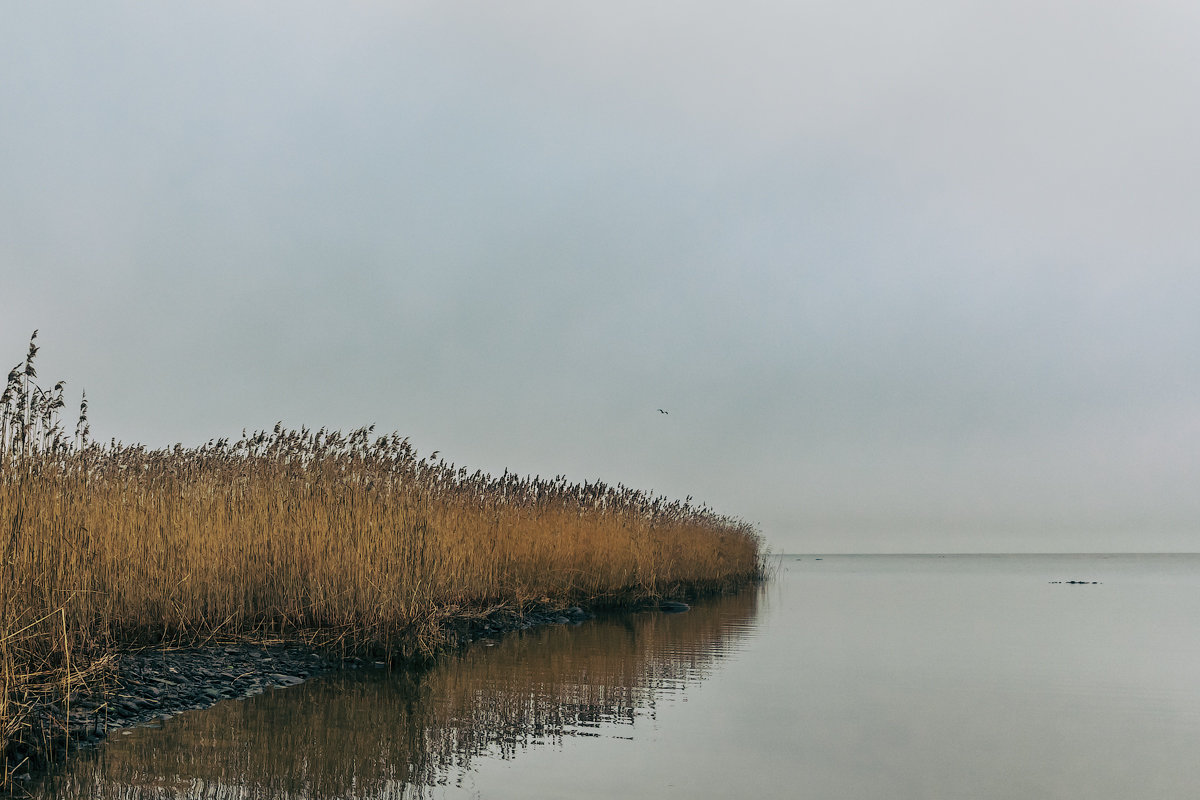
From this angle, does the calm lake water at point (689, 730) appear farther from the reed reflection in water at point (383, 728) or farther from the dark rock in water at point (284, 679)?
the dark rock in water at point (284, 679)

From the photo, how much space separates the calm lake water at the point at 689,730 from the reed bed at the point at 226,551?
652 millimetres

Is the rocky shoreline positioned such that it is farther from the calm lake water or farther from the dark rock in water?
the calm lake water

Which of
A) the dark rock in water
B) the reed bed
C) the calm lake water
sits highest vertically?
the reed bed

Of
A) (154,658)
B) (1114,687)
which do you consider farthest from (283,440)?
(1114,687)

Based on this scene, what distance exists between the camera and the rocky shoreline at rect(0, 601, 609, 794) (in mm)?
4488

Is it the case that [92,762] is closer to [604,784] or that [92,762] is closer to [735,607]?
[604,784]

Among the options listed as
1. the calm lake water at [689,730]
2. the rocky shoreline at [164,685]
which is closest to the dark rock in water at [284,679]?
the rocky shoreline at [164,685]

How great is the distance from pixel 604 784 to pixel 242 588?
13.9 feet

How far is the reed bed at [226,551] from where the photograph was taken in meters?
5.04

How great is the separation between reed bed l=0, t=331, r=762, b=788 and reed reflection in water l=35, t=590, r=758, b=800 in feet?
1.79

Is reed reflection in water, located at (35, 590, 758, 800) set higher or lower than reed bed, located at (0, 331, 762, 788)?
lower

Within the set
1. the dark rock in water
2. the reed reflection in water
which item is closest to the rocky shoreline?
the dark rock in water

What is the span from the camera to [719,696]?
276 inches

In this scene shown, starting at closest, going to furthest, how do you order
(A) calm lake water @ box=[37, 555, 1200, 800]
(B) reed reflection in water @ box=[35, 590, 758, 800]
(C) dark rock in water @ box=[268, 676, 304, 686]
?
(B) reed reflection in water @ box=[35, 590, 758, 800], (A) calm lake water @ box=[37, 555, 1200, 800], (C) dark rock in water @ box=[268, 676, 304, 686]
